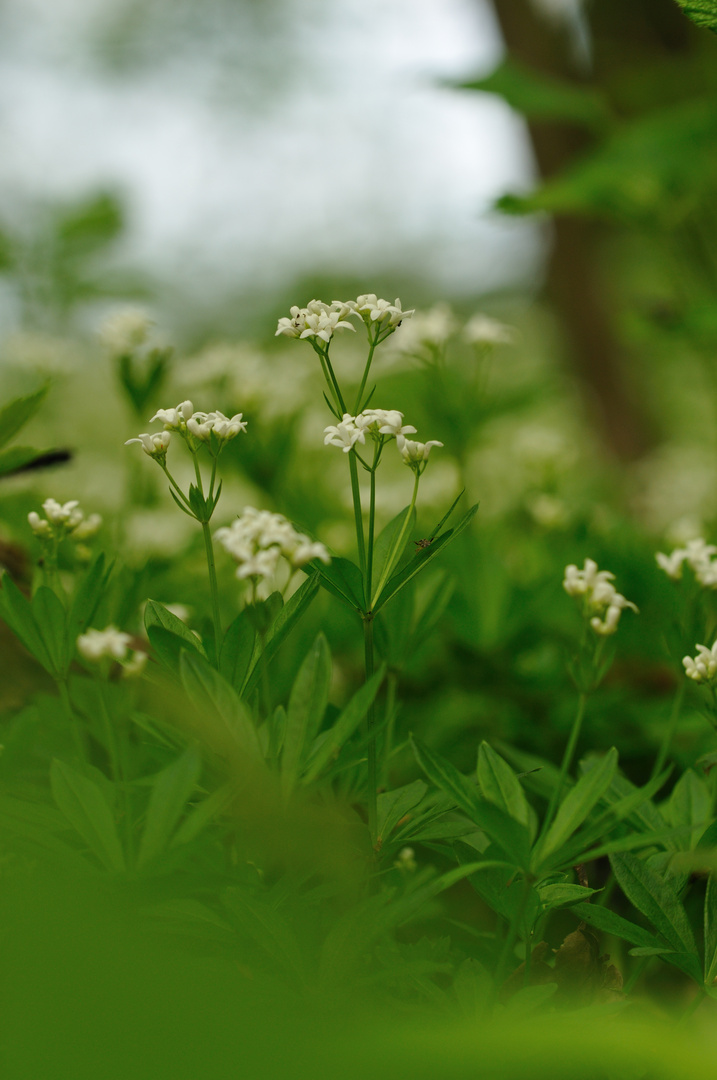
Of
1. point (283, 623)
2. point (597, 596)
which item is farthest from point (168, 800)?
point (597, 596)

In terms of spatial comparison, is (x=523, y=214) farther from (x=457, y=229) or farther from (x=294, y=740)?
(x=457, y=229)

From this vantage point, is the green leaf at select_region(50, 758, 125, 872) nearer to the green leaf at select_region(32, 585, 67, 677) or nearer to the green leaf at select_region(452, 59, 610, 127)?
the green leaf at select_region(32, 585, 67, 677)

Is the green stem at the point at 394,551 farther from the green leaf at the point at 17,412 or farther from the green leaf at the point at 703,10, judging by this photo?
the green leaf at the point at 703,10

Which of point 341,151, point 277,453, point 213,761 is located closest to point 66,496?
point 277,453

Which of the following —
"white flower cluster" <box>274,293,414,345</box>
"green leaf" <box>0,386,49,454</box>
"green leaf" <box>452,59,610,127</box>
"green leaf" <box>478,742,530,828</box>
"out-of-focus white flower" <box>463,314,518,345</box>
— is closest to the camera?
"green leaf" <box>478,742,530,828</box>

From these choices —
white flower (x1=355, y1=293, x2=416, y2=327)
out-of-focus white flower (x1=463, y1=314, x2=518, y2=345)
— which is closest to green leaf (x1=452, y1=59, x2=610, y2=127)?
out-of-focus white flower (x1=463, y1=314, x2=518, y2=345)

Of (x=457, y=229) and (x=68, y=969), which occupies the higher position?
(x=68, y=969)
